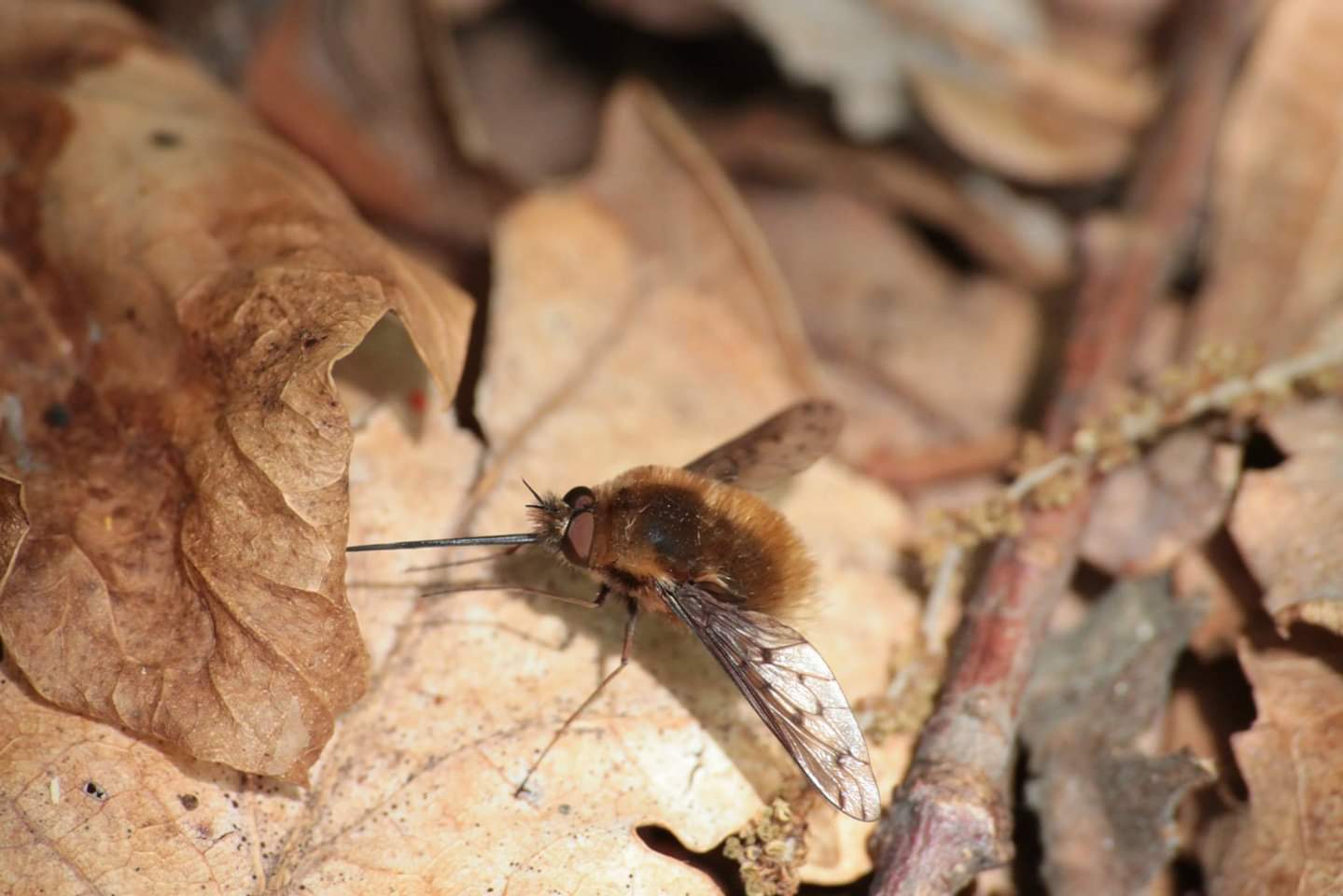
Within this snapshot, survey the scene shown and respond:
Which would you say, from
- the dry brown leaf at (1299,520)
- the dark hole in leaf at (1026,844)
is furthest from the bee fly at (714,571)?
the dry brown leaf at (1299,520)

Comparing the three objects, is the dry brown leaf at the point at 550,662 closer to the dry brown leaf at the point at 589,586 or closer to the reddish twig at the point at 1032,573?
the dry brown leaf at the point at 589,586

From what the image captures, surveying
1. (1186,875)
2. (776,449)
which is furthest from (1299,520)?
(776,449)

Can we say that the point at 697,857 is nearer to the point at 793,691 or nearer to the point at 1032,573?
the point at 793,691

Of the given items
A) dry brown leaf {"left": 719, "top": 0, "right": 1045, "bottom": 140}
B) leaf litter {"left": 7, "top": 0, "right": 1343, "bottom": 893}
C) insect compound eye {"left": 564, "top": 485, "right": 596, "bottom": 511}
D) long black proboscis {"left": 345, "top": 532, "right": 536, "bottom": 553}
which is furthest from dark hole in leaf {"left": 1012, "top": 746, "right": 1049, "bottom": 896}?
dry brown leaf {"left": 719, "top": 0, "right": 1045, "bottom": 140}

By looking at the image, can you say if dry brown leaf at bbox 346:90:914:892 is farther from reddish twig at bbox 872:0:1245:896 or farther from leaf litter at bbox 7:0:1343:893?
reddish twig at bbox 872:0:1245:896

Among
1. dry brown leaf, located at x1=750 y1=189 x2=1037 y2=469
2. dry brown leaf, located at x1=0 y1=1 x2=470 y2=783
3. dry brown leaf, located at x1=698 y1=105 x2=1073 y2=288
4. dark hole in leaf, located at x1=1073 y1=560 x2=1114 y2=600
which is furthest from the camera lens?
dry brown leaf, located at x1=698 y1=105 x2=1073 y2=288
